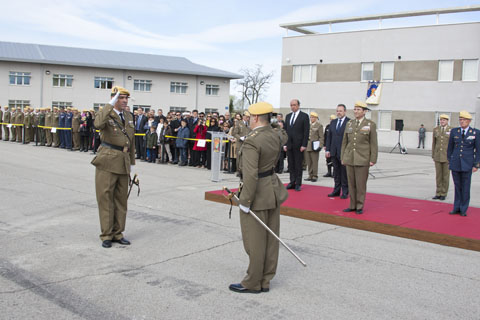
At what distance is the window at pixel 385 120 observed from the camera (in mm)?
37688

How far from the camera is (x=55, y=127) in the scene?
2580 centimetres

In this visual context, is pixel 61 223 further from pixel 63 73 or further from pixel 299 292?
pixel 63 73

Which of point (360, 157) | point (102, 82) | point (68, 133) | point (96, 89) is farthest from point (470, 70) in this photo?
point (96, 89)

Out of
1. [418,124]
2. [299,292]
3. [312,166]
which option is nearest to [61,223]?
[299,292]

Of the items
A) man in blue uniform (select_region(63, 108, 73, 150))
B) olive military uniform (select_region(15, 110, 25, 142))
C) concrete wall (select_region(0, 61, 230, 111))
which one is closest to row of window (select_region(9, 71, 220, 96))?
concrete wall (select_region(0, 61, 230, 111))

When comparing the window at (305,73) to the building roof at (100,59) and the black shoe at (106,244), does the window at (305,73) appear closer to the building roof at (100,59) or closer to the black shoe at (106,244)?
the building roof at (100,59)

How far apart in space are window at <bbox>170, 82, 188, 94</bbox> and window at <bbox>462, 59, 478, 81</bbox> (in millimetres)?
29639

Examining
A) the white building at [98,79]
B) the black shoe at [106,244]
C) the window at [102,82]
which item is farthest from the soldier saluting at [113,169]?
the window at [102,82]

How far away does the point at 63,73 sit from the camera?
47.5 metres

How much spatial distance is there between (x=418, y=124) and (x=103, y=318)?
35557 mm

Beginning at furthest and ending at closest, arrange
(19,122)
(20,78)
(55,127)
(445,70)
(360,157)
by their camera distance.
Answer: (20,78) → (445,70) → (19,122) → (55,127) → (360,157)

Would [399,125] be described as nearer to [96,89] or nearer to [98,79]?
[96,89]

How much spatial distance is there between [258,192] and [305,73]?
3773cm

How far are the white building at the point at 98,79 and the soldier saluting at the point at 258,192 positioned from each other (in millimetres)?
44353
